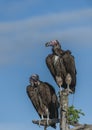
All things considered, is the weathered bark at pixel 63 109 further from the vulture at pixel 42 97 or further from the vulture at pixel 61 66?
the vulture at pixel 42 97

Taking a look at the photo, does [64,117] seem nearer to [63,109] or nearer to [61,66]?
[63,109]

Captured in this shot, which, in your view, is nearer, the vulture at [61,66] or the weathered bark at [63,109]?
the weathered bark at [63,109]

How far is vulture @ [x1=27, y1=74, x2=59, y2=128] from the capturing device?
1780 cm

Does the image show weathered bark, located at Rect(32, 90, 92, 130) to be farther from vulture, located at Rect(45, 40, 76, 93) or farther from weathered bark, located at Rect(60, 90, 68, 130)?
vulture, located at Rect(45, 40, 76, 93)

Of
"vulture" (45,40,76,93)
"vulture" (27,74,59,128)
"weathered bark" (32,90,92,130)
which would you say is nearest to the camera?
"weathered bark" (32,90,92,130)

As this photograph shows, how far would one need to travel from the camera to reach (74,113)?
16516mm

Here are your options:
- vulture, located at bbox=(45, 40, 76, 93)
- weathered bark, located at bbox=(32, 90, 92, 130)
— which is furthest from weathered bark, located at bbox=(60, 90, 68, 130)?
vulture, located at bbox=(45, 40, 76, 93)

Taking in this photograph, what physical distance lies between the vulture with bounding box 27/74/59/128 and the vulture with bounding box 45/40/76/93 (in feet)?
1.90

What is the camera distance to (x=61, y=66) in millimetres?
17406

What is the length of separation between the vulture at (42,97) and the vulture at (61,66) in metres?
0.58

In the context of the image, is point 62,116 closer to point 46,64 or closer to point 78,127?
point 78,127

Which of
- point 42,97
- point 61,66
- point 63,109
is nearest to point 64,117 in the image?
point 63,109

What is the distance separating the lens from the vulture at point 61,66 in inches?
677

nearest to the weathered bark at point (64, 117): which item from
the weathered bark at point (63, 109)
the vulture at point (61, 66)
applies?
the weathered bark at point (63, 109)
